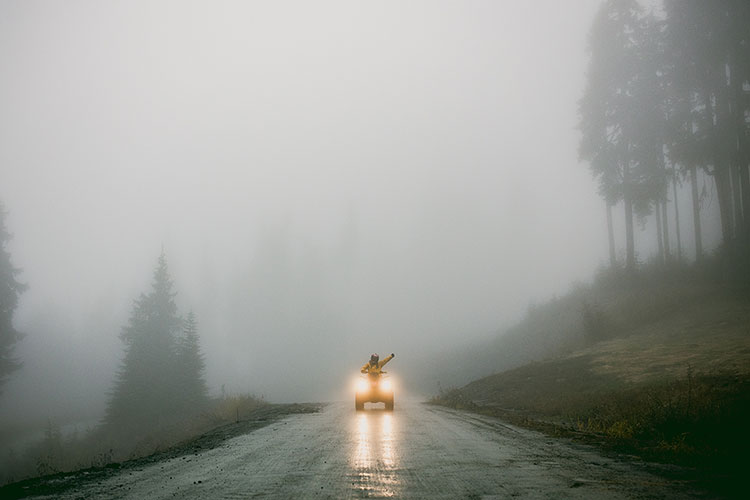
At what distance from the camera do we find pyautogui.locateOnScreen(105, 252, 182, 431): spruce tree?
1047 inches

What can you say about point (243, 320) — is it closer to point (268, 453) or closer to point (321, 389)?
point (321, 389)

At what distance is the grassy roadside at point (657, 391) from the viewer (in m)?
7.02

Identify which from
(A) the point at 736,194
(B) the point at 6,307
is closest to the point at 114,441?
(B) the point at 6,307

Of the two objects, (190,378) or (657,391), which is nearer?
(657,391)

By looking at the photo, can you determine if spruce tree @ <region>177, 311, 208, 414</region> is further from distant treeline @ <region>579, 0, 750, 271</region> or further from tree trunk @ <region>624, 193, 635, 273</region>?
distant treeline @ <region>579, 0, 750, 271</region>

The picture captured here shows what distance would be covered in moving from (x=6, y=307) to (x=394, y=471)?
3031 cm

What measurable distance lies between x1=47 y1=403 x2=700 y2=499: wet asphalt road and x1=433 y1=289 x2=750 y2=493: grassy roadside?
→ 104 centimetres

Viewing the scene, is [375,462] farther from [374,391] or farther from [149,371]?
[149,371]

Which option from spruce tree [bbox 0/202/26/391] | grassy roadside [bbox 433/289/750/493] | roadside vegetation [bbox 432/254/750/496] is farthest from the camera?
spruce tree [bbox 0/202/26/391]

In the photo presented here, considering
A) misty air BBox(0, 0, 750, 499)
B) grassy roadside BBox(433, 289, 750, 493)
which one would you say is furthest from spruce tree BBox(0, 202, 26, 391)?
grassy roadside BBox(433, 289, 750, 493)

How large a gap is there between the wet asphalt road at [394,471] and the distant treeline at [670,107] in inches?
833

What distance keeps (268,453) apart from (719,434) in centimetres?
735

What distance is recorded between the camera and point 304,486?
202 inches

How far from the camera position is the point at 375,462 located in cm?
650
